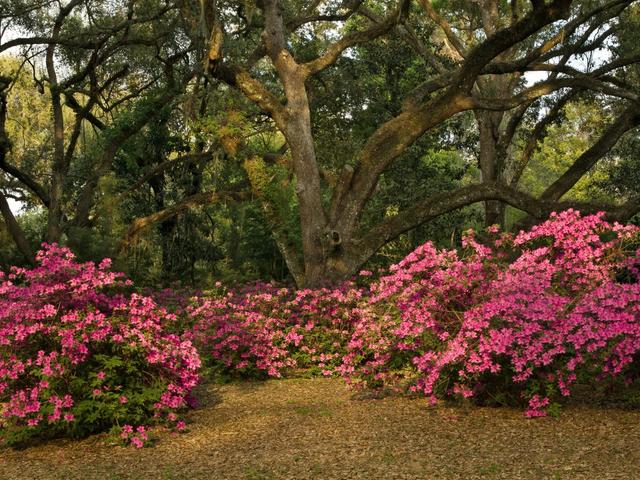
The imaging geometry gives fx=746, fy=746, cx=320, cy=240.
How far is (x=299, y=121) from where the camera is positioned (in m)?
13.3

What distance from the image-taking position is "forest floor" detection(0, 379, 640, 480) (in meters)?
5.48

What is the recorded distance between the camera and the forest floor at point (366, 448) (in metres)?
5.48

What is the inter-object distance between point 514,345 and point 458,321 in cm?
90

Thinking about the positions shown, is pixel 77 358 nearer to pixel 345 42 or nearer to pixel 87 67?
pixel 345 42

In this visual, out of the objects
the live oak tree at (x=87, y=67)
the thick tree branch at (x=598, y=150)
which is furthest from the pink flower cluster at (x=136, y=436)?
the live oak tree at (x=87, y=67)

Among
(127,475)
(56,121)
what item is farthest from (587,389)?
(56,121)

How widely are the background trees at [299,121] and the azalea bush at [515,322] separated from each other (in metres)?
3.99

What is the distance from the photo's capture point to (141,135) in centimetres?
2031

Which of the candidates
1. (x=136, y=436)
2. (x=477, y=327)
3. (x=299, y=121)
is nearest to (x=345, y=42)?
(x=299, y=121)

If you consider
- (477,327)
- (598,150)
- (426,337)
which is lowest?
(426,337)

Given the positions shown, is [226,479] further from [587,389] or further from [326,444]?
[587,389]

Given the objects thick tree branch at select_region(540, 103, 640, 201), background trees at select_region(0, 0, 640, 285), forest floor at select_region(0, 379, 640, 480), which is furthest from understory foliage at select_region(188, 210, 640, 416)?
thick tree branch at select_region(540, 103, 640, 201)

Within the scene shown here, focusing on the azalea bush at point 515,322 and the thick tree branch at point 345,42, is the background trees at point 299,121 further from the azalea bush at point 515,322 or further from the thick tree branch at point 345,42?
the azalea bush at point 515,322

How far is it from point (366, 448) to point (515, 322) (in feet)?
6.10
